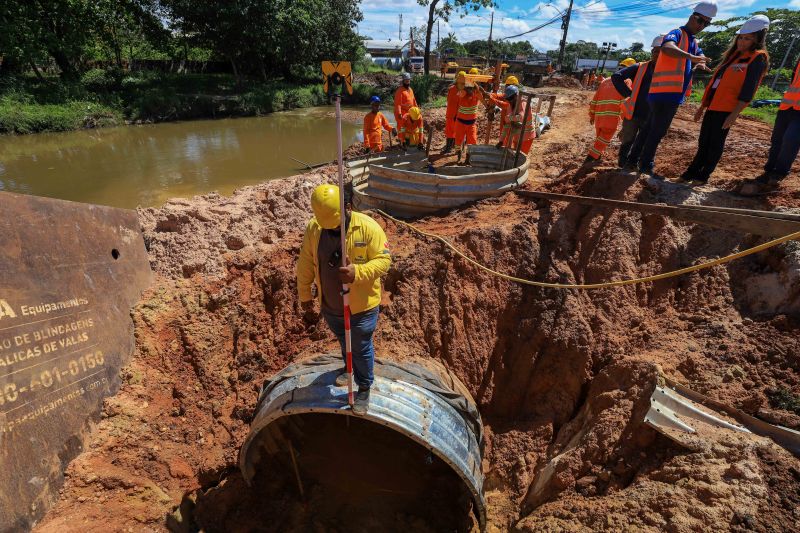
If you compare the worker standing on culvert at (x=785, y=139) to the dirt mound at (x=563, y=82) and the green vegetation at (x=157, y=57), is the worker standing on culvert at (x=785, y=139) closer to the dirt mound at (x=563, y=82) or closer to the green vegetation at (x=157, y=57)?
the green vegetation at (x=157, y=57)

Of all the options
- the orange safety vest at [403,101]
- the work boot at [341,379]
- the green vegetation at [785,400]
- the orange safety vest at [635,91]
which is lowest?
the work boot at [341,379]

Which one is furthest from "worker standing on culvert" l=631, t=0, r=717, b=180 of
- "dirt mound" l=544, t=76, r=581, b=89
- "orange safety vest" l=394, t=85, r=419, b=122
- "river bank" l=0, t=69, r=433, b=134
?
"dirt mound" l=544, t=76, r=581, b=89

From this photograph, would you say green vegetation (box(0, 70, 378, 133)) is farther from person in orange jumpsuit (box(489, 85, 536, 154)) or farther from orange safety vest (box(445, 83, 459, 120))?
person in orange jumpsuit (box(489, 85, 536, 154))

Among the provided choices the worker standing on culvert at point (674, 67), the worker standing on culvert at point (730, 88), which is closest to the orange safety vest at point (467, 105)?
the worker standing on culvert at point (674, 67)

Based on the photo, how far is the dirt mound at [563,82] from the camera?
84.9 ft

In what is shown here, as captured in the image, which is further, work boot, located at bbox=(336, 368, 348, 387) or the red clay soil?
work boot, located at bbox=(336, 368, 348, 387)

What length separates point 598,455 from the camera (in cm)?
320

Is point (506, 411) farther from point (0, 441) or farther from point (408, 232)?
point (0, 441)

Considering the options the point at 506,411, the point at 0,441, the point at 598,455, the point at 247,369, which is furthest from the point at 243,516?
the point at 598,455

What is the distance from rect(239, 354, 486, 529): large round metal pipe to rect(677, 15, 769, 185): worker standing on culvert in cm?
416

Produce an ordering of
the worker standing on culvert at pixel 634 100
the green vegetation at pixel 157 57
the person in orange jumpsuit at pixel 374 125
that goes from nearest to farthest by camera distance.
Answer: the worker standing on culvert at pixel 634 100, the person in orange jumpsuit at pixel 374 125, the green vegetation at pixel 157 57

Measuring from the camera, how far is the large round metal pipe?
319cm

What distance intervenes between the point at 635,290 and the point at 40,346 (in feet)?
18.5

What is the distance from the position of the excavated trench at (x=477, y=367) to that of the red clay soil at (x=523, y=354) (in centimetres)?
2
